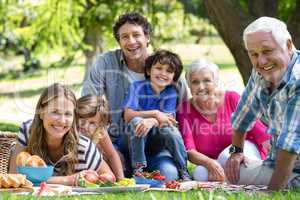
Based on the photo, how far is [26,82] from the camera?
23.1m

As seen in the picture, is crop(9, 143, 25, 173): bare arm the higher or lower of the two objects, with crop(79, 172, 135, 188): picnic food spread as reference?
higher

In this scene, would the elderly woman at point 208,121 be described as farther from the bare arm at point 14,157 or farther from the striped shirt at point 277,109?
the bare arm at point 14,157

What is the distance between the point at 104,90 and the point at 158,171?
1.00 metres

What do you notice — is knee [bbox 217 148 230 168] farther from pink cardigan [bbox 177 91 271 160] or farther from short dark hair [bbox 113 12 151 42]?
short dark hair [bbox 113 12 151 42]

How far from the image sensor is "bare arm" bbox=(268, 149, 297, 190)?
163 inches

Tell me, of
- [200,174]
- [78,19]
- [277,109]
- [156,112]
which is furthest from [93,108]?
[78,19]

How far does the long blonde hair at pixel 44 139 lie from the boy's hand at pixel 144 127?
0.53 meters

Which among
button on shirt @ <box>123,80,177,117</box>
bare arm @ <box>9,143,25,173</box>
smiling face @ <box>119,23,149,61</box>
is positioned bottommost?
bare arm @ <box>9,143,25,173</box>

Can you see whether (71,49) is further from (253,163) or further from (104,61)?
(253,163)

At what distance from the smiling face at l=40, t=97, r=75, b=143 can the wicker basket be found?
77cm

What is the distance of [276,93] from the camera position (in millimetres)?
4387

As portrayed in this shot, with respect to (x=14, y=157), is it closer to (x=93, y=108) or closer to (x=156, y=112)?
(x=93, y=108)

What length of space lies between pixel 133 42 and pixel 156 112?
2.18ft

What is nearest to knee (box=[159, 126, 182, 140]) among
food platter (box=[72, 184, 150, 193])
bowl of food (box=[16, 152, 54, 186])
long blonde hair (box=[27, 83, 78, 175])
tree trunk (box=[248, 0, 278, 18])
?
long blonde hair (box=[27, 83, 78, 175])
